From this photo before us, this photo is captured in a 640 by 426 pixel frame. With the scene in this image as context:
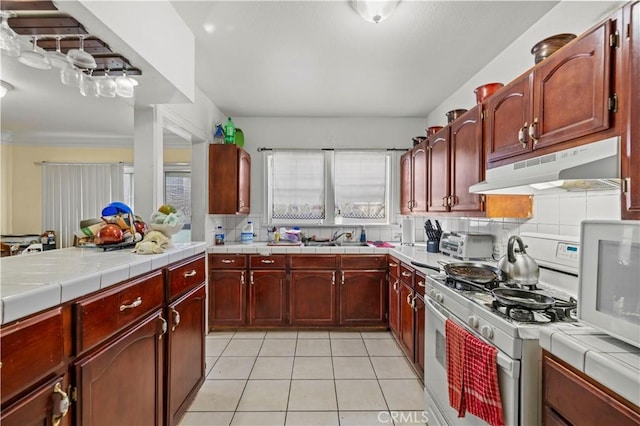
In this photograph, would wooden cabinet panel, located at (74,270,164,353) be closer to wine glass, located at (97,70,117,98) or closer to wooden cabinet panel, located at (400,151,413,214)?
wine glass, located at (97,70,117,98)

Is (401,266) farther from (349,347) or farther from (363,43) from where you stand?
(363,43)

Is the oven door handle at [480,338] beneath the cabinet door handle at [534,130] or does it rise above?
beneath

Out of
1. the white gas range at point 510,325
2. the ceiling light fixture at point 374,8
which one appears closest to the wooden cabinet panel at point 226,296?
the white gas range at point 510,325

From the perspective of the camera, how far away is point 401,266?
262 cm

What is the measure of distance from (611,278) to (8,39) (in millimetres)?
2178

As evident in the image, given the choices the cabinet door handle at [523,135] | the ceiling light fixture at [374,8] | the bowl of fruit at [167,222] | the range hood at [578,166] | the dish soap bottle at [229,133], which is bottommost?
the bowl of fruit at [167,222]

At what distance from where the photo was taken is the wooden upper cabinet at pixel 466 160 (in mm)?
1914

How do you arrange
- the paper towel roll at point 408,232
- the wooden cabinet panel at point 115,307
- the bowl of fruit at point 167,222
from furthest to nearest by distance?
the paper towel roll at point 408,232 < the bowl of fruit at point 167,222 < the wooden cabinet panel at point 115,307

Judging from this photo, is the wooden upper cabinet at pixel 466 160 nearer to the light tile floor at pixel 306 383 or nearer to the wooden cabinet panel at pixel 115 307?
the light tile floor at pixel 306 383

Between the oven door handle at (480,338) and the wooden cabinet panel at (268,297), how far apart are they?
5.54 ft

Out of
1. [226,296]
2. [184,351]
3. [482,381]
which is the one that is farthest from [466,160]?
[226,296]

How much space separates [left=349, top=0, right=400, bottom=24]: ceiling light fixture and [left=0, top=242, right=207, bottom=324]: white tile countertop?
5.48 feet

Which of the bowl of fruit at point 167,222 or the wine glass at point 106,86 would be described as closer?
the wine glass at point 106,86

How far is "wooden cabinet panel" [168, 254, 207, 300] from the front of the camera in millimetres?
1574
